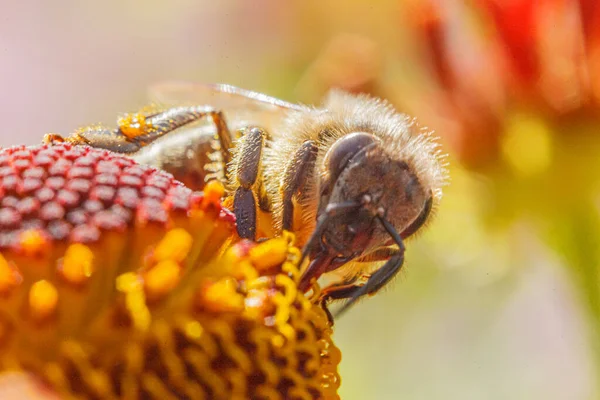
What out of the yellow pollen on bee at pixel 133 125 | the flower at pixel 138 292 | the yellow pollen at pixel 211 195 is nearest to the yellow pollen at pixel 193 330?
the flower at pixel 138 292

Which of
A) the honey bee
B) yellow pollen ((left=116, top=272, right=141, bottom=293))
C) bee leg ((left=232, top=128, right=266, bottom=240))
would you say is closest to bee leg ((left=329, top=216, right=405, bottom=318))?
the honey bee

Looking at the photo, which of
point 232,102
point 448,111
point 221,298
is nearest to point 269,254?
point 221,298

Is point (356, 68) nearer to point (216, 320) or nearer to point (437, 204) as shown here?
point (437, 204)

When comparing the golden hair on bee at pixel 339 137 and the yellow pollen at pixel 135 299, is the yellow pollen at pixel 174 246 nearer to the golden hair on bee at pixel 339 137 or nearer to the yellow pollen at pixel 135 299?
the yellow pollen at pixel 135 299

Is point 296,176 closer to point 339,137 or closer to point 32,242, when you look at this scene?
point 339,137

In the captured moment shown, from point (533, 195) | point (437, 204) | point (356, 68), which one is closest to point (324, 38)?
point (356, 68)

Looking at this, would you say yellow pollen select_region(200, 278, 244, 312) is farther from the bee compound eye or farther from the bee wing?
the bee wing
